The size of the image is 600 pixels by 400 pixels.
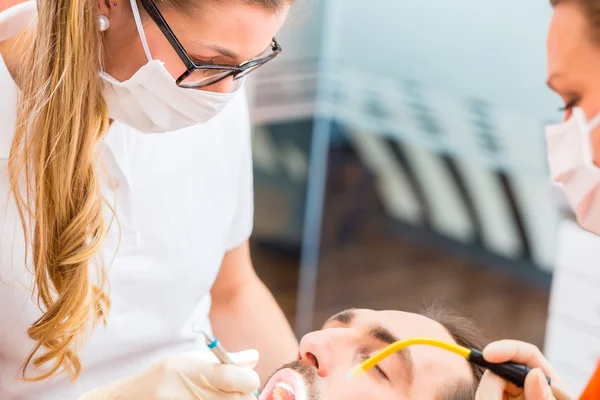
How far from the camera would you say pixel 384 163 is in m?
3.19

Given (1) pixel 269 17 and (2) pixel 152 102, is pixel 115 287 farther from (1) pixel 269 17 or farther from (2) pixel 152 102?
(1) pixel 269 17

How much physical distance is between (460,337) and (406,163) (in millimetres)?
1907

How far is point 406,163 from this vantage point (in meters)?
3.12

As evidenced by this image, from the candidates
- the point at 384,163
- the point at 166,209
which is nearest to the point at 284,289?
the point at 384,163

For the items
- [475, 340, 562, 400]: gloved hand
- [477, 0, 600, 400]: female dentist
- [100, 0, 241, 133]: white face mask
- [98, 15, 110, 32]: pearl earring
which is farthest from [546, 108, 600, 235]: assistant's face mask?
[98, 15, 110, 32]: pearl earring

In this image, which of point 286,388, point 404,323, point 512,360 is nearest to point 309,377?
point 286,388

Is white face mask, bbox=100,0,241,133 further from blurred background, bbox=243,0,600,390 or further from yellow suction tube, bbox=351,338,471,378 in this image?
blurred background, bbox=243,0,600,390

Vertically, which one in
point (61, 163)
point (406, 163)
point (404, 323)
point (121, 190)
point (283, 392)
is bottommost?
point (406, 163)

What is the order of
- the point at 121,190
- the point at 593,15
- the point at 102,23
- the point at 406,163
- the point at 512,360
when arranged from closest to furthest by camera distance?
1. the point at 593,15
2. the point at 512,360
3. the point at 102,23
4. the point at 121,190
5. the point at 406,163

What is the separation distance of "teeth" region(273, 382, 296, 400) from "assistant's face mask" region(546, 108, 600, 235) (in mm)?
531

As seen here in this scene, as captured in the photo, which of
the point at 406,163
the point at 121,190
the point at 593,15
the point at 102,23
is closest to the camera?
the point at 593,15

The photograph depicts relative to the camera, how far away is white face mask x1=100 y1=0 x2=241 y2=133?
1.23m

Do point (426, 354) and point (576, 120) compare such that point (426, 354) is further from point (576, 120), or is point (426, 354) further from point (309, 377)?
point (576, 120)

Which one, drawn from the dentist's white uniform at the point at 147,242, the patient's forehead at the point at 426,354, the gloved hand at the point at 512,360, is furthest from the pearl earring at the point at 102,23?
the gloved hand at the point at 512,360
